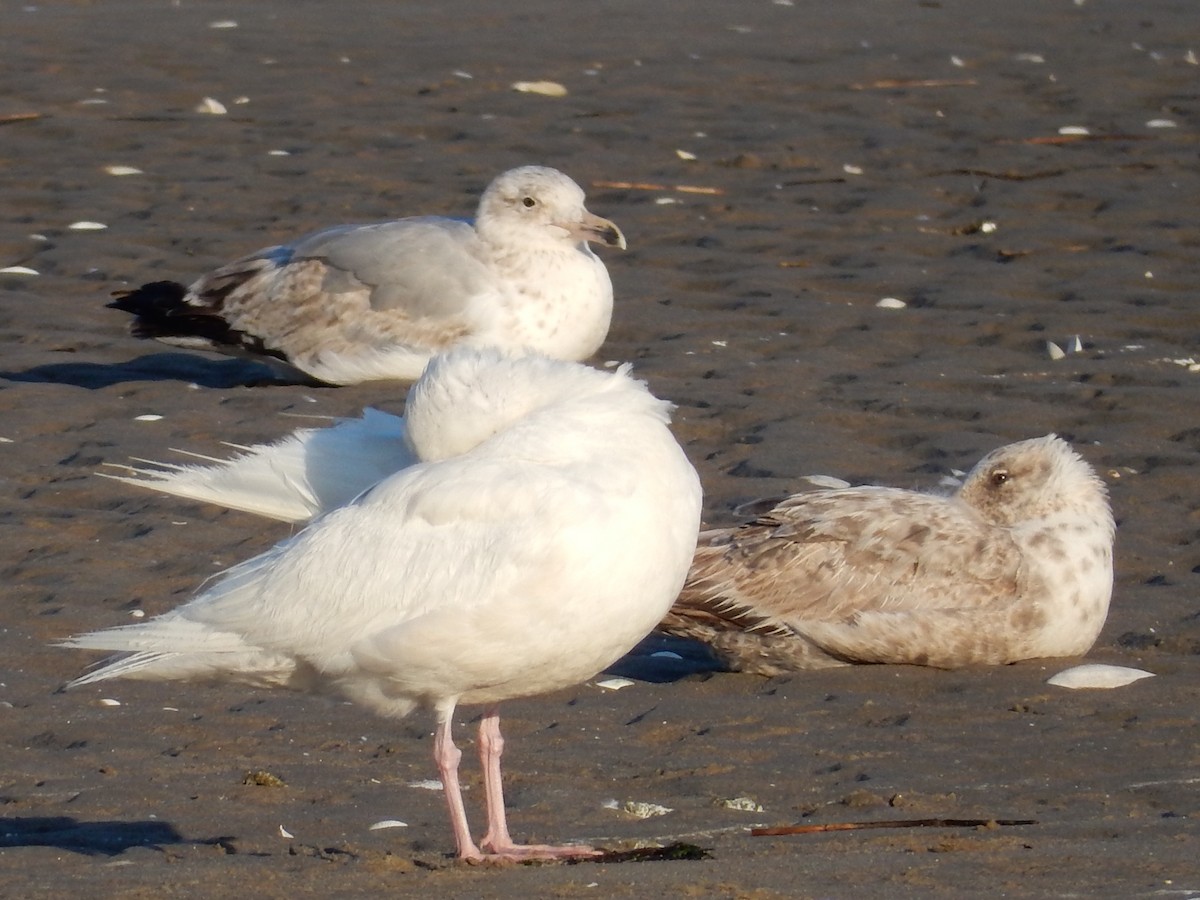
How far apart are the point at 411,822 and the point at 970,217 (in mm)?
7996

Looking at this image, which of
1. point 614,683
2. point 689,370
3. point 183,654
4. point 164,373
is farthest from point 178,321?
point 183,654

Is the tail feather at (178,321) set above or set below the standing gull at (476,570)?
below

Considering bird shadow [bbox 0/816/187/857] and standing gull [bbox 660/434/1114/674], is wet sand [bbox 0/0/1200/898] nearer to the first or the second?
bird shadow [bbox 0/816/187/857]

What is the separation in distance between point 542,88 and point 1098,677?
32.8 ft

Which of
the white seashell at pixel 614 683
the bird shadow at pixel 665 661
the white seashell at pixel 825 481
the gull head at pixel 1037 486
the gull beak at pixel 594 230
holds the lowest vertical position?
the bird shadow at pixel 665 661

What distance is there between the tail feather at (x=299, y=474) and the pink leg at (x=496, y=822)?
702 mm

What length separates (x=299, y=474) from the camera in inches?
207

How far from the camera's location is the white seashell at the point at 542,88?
15391 millimetres

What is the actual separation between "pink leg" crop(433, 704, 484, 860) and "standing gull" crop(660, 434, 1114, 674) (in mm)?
1848

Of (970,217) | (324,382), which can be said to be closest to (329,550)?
(324,382)

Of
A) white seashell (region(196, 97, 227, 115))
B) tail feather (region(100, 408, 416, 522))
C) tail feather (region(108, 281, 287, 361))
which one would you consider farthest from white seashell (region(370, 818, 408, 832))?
white seashell (region(196, 97, 227, 115))

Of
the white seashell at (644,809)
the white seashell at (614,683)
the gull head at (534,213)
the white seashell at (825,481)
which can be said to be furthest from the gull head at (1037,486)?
the gull head at (534,213)

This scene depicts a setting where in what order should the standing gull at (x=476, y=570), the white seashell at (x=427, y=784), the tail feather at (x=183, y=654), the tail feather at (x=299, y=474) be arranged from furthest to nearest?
the white seashell at (x=427, y=784), the tail feather at (x=299, y=474), the tail feather at (x=183, y=654), the standing gull at (x=476, y=570)

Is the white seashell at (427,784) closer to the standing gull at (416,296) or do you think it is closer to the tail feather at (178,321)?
the standing gull at (416,296)
